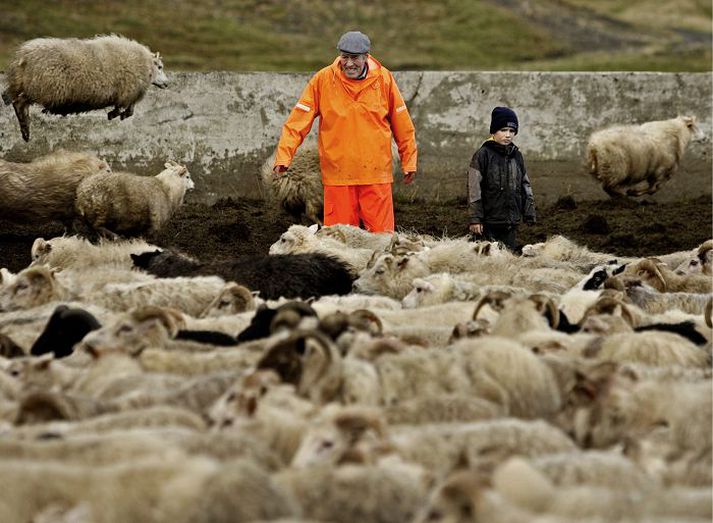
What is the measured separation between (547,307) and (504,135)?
14.0 feet

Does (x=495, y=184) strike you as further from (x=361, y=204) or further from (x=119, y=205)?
(x=119, y=205)

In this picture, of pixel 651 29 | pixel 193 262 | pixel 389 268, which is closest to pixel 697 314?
pixel 389 268

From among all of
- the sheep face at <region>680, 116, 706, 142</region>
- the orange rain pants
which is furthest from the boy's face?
the sheep face at <region>680, 116, 706, 142</region>

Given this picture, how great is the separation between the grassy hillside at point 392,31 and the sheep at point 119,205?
781 inches

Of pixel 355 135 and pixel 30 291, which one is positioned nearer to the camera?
pixel 30 291

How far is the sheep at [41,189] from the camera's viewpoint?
502 inches

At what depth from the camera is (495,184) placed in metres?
12.0

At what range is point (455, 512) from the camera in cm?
434

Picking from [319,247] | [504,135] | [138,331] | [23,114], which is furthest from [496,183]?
[138,331]

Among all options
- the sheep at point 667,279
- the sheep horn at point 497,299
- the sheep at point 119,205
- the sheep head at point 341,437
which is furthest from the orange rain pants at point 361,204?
the sheep head at point 341,437

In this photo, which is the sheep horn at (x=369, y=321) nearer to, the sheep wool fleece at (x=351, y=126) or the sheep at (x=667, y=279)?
the sheep at (x=667, y=279)

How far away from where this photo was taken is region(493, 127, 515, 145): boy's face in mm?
11820

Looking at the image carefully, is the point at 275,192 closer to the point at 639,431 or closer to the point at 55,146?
the point at 55,146

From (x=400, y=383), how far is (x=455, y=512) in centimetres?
200
